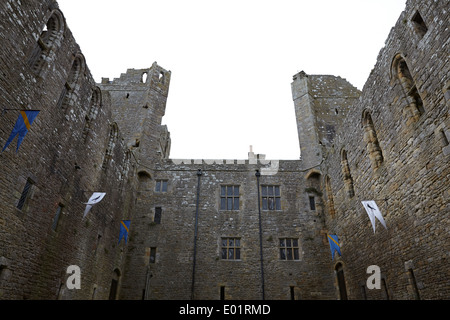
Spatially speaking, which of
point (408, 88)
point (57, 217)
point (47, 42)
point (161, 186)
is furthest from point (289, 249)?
point (47, 42)

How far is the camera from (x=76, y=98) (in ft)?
36.6

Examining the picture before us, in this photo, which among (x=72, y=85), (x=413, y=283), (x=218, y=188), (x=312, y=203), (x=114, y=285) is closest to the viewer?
(x=413, y=283)

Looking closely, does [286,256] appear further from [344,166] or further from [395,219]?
[395,219]

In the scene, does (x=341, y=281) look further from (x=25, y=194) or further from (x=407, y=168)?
(x=25, y=194)

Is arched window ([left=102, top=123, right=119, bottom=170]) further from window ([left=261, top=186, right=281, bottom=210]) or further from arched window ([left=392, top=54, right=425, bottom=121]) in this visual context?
arched window ([left=392, top=54, right=425, bottom=121])

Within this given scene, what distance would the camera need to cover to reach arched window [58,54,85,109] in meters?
10.6

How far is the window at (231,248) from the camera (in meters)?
16.2

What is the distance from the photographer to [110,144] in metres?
14.3

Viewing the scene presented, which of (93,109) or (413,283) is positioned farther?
(93,109)

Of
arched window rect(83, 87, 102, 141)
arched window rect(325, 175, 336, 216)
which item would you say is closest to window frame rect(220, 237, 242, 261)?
arched window rect(325, 175, 336, 216)

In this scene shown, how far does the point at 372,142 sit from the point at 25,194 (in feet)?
39.8

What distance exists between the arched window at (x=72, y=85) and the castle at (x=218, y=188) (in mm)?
71

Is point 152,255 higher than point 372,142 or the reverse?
the reverse

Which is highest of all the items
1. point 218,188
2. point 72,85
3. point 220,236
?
point 72,85
